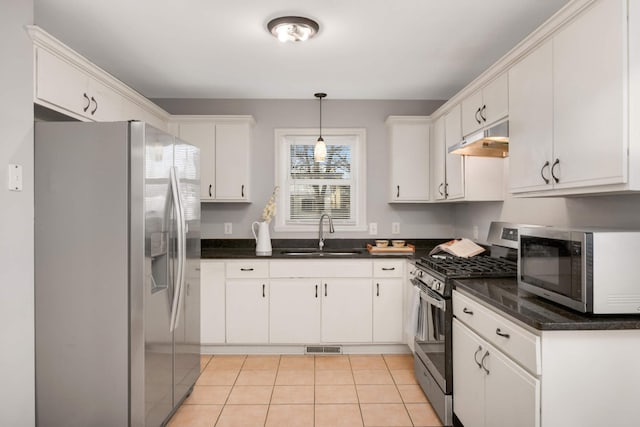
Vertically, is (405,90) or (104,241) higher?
(405,90)

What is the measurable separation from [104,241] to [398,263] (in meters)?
2.35

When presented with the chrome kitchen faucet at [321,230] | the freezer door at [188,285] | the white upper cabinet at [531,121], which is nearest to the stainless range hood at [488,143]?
the white upper cabinet at [531,121]

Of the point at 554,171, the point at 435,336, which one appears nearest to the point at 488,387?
the point at 435,336

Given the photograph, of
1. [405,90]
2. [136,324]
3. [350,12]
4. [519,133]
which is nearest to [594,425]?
[519,133]

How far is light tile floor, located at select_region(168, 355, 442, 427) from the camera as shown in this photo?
2.40 metres

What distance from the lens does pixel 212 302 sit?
3.40 m

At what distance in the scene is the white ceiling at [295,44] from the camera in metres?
2.19

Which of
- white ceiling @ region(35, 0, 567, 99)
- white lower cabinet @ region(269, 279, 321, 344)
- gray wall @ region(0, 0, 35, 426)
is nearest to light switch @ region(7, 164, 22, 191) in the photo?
gray wall @ region(0, 0, 35, 426)

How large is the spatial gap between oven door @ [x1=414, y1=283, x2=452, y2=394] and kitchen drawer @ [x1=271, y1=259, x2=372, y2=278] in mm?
815

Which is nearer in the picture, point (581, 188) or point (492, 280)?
point (581, 188)

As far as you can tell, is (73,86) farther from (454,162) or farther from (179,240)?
(454,162)

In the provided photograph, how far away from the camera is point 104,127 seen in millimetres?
1935

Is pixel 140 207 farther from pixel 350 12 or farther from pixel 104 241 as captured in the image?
pixel 350 12

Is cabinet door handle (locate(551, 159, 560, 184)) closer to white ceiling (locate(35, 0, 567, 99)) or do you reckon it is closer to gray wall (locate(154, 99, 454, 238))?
white ceiling (locate(35, 0, 567, 99))
